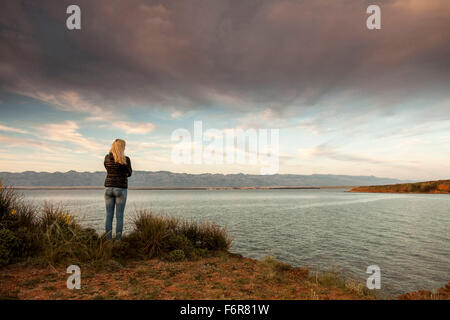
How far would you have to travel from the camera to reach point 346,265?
34.6 ft

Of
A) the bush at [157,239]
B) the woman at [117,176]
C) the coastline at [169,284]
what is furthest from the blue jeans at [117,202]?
the coastline at [169,284]

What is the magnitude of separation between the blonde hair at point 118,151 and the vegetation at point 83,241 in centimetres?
249

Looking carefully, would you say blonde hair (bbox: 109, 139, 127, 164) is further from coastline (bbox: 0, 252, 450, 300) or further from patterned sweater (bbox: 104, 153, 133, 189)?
coastline (bbox: 0, 252, 450, 300)

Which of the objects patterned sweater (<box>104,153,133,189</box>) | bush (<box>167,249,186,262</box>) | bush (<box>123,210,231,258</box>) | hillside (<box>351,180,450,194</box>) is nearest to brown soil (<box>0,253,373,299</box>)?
bush (<box>167,249,186,262</box>)

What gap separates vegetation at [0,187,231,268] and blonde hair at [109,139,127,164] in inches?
98.2

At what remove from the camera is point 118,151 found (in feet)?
24.0

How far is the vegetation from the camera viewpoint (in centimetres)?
651

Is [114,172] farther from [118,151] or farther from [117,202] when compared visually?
[117,202]

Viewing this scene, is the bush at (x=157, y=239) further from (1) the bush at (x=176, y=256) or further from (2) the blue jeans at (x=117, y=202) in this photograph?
(2) the blue jeans at (x=117, y=202)

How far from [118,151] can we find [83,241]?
117 inches

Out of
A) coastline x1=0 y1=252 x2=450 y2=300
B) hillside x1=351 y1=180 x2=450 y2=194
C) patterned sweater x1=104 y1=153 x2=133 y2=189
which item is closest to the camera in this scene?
coastline x1=0 y1=252 x2=450 y2=300

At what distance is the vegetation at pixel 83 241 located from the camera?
651 centimetres
